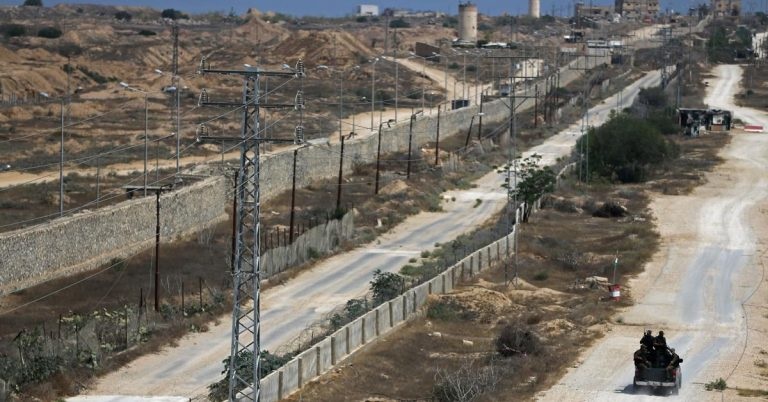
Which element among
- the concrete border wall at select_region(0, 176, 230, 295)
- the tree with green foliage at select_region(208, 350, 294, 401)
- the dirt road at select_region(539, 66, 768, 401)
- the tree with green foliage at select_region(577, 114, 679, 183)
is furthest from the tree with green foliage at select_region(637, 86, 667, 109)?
the tree with green foliage at select_region(208, 350, 294, 401)

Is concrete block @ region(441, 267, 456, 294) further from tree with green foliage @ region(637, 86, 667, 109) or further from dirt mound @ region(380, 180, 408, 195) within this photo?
tree with green foliage @ region(637, 86, 667, 109)

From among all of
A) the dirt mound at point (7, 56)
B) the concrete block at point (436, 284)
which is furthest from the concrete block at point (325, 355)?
the dirt mound at point (7, 56)

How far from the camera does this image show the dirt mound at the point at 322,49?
148 m

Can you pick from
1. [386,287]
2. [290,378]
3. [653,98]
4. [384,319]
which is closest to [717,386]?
[384,319]

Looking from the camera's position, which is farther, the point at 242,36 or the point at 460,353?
the point at 242,36

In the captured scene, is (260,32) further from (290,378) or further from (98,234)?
(290,378)

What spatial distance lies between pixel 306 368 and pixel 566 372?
6.26 metres

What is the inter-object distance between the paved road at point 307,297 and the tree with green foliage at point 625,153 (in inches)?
329

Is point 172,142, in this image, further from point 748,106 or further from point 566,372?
point 748,106

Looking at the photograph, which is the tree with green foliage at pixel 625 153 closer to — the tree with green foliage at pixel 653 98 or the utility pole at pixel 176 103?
the utility pole at pixel 176 103

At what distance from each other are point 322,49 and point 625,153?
71.4 m

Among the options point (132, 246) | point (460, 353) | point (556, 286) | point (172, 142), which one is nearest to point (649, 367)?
point (460, 353)

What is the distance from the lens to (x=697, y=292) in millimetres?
49156

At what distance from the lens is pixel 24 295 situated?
41.3 m
